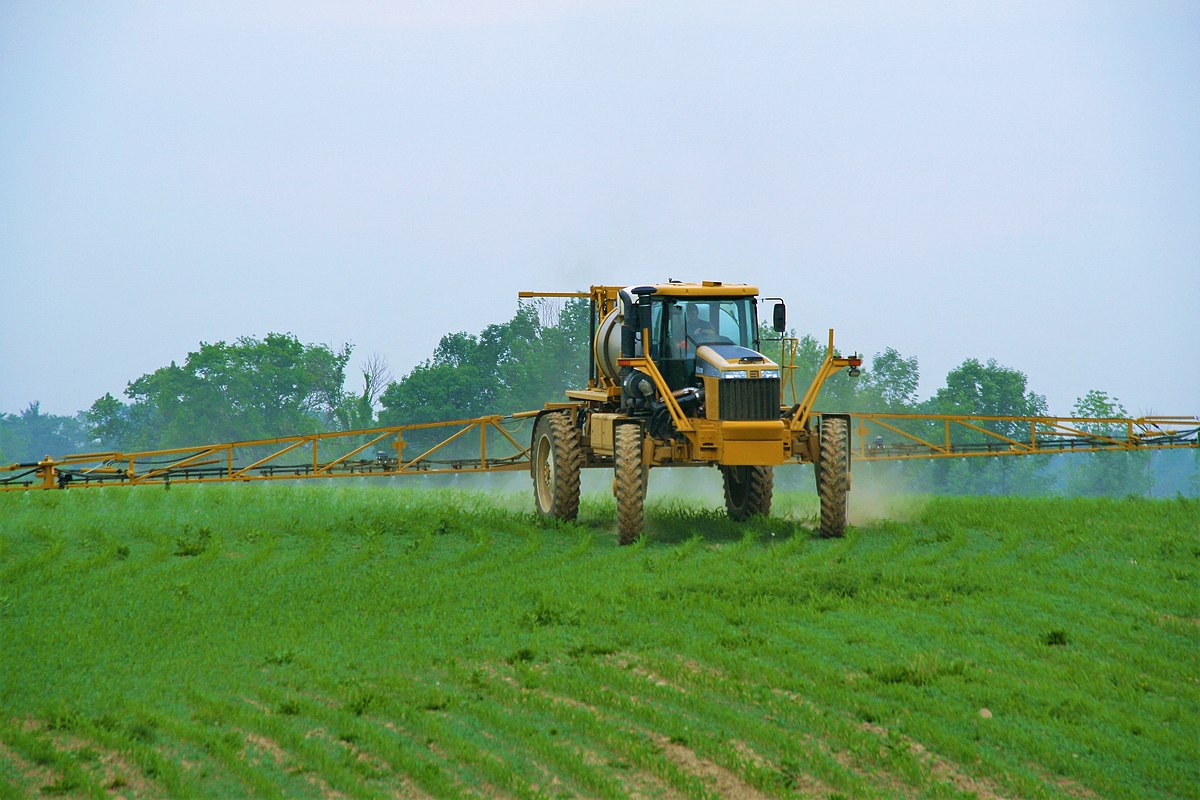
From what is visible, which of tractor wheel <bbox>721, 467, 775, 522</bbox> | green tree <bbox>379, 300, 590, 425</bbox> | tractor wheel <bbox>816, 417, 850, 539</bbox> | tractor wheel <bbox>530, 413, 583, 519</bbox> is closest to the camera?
tractor wheel <bbox>816, 417, 850, 539</bbox>

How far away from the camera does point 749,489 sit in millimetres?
19438

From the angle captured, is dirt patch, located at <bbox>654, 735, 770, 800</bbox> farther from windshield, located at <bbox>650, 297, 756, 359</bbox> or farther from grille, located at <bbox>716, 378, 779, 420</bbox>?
windshield, located at <bbox>650, 297, 756, 359</bbox>

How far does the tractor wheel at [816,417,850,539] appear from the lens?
54.5ft

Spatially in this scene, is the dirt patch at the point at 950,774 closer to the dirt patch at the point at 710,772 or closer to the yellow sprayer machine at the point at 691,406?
the dirt patch at the point at 710,772

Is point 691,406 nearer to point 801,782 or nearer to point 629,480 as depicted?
point 629,480

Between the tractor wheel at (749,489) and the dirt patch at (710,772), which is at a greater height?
the tractor wheel at (749,489)

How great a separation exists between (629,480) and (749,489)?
3.68 meters

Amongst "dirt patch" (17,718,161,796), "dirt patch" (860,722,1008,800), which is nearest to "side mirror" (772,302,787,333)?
"dirt patch" (860,722,1008,800)

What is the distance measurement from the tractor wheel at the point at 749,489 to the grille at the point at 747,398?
281cm

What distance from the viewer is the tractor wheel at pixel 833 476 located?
54.5 feet

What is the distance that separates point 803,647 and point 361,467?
1260 cm

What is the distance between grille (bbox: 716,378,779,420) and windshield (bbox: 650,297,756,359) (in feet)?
3.68

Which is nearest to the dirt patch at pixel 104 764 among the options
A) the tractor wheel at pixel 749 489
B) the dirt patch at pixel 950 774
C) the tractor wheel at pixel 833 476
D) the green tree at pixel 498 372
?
the dirt patch at pixel 950 774

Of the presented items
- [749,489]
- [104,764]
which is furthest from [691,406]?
[104,764]
